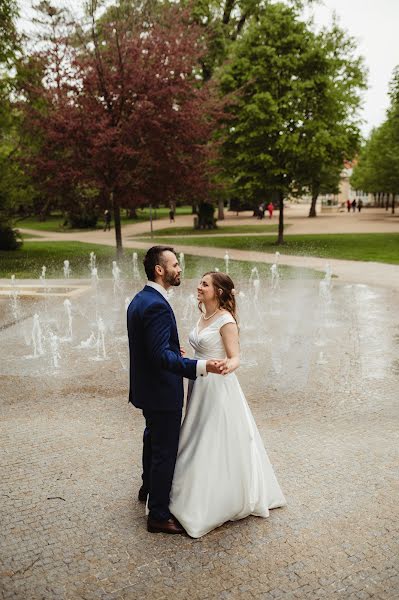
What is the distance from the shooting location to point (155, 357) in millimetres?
3645

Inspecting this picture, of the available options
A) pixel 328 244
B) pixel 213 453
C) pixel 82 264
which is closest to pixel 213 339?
pixel 213 453

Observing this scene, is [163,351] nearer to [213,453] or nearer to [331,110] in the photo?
[213,453]

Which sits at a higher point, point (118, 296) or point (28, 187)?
point (28, 187)

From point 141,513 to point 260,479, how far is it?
0.97 metres

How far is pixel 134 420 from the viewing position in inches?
246

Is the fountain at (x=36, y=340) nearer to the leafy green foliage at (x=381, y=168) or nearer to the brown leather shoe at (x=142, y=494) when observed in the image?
the brown leather shoe at (x=142, y=494)

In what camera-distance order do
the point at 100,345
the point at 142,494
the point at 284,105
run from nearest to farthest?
the point at 142,494
the point at 100,345
the point at 284,105

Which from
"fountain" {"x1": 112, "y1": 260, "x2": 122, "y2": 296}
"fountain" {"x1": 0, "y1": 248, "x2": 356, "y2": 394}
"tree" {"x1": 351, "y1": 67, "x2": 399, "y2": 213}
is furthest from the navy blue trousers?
"tree" {"x1": 351, "y1": 67, "x2": 399, "y2": 213}

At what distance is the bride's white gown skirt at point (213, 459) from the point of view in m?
3.98

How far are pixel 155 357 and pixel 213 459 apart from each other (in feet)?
3.01

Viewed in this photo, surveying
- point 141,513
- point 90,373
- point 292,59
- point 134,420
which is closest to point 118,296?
point 90,373

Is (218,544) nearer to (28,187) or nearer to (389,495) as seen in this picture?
(389,495)

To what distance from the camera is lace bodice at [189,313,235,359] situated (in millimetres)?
3913

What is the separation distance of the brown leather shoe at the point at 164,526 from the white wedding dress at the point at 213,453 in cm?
6
